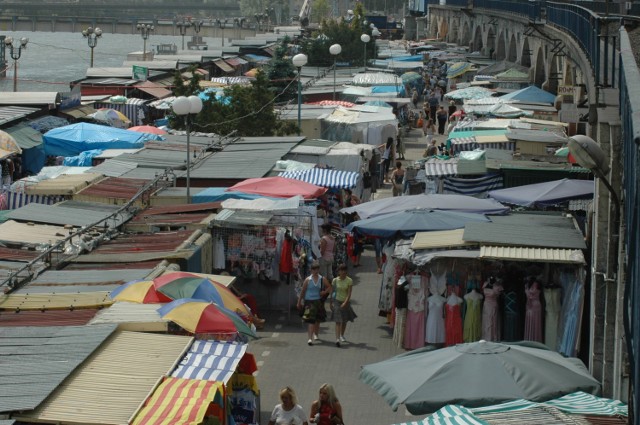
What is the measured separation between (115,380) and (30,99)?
72.1 ft

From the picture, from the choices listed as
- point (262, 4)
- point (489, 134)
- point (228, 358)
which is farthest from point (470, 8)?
point (262, 4)

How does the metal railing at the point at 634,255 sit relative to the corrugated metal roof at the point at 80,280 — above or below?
above

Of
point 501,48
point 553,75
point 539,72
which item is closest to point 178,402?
point 553,75

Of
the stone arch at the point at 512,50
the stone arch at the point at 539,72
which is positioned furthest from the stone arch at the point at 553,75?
the stone arch at the point at 512,50

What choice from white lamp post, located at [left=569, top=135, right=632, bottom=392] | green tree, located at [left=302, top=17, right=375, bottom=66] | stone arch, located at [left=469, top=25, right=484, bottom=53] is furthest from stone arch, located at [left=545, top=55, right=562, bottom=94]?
stone arch, located at [left=469, top=25, right=484, bottom=53]

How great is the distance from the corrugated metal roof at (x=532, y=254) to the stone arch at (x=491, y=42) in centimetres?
5618

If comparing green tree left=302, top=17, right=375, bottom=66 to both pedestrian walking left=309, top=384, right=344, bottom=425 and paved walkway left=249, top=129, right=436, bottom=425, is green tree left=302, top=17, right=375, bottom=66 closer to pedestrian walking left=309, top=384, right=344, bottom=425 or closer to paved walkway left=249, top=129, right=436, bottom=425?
paved walkway left=249, top=129, right=436, bottom=425

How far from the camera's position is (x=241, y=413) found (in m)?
11.4

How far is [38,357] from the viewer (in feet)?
32.7

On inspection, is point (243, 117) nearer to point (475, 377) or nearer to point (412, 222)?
point (412, 222)

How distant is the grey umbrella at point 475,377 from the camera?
30.9 feet

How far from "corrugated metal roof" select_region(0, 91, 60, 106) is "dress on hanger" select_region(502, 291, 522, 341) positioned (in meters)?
18.6

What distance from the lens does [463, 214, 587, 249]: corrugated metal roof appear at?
14.1 meters

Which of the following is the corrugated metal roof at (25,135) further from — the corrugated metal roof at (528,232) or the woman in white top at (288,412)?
the woman in white top at (288,412)
